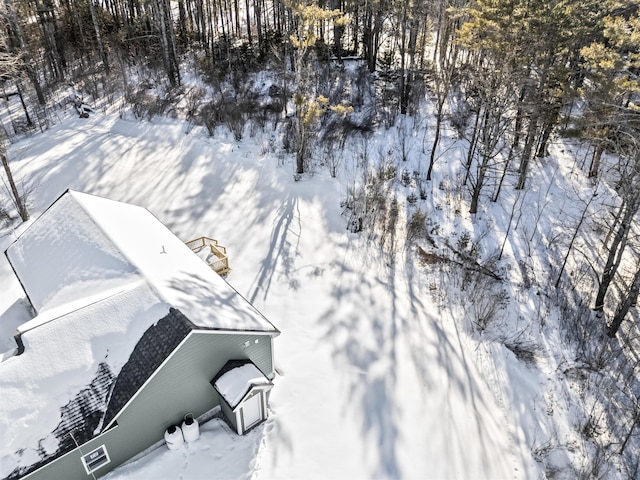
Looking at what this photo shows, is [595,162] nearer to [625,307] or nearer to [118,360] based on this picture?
[625,307]

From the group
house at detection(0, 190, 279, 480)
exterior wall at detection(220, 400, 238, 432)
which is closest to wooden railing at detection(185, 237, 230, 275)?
house at detection(0, 190, 279, 480)

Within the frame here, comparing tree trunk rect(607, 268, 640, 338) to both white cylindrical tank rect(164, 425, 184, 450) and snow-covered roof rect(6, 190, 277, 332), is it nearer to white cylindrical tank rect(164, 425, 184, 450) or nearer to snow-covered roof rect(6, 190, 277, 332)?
snow-covered roof rect(6, 190, 277, 332)

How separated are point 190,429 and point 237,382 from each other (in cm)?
162

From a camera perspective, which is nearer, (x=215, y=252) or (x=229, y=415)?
(x=229, y=415)

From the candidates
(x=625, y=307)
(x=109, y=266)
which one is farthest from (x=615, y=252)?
(x=109, y=266)

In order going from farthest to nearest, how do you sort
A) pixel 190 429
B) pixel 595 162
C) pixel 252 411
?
pixel 595 162, pixel 252 411, pixel 190 429

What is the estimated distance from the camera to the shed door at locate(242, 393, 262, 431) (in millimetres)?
10561

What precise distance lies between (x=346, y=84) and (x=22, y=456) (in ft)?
91.9

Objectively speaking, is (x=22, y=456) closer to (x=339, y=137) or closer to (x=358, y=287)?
(x=358, y=287)

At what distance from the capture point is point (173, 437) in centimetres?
1020

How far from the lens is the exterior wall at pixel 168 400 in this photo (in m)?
9.18

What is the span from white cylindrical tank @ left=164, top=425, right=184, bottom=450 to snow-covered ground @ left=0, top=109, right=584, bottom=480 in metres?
0.26

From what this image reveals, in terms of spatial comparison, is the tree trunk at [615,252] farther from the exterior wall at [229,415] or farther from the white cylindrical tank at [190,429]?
the white cylindrical tank at [190,429]

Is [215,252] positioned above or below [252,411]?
Answer: above
